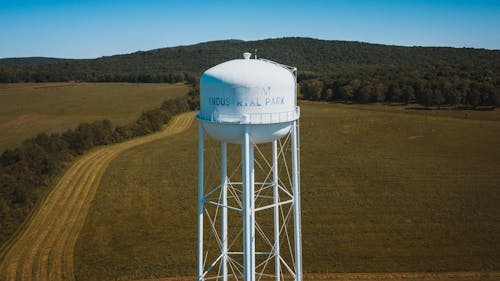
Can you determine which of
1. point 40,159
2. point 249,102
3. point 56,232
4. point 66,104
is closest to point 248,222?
point 249,102

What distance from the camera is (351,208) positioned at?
3042 cm

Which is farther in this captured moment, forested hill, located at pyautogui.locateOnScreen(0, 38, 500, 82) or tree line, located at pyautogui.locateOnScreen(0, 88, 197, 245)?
forested hill, located at pyautogui.locateOnScreen(0, 38, 500, 82)

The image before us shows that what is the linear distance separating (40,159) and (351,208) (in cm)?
2736

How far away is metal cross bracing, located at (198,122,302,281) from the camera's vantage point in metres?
15.4

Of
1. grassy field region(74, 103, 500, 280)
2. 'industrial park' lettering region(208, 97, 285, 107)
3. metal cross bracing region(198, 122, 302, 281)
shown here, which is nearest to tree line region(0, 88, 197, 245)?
grassy field region(74, 103, 500, 280)

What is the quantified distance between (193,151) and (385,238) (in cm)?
2775

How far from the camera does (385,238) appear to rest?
25625mm

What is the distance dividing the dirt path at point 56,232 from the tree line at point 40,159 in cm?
97

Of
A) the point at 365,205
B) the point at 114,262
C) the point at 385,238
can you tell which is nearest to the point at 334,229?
the point at 385,238

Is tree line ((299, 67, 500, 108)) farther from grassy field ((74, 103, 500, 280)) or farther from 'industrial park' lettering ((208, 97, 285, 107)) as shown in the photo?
'industrial park' lettering ((208, 97, 285, 107))

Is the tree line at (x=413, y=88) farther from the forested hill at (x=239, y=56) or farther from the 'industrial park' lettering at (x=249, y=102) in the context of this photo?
the 'industrial park' lettering at (x=249, y=102)

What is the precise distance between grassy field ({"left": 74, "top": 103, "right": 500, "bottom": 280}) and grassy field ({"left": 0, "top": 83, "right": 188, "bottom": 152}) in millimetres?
19193

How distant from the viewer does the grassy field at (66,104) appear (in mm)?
62750

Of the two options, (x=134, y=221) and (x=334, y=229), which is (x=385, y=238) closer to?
(x=334, y=229)
